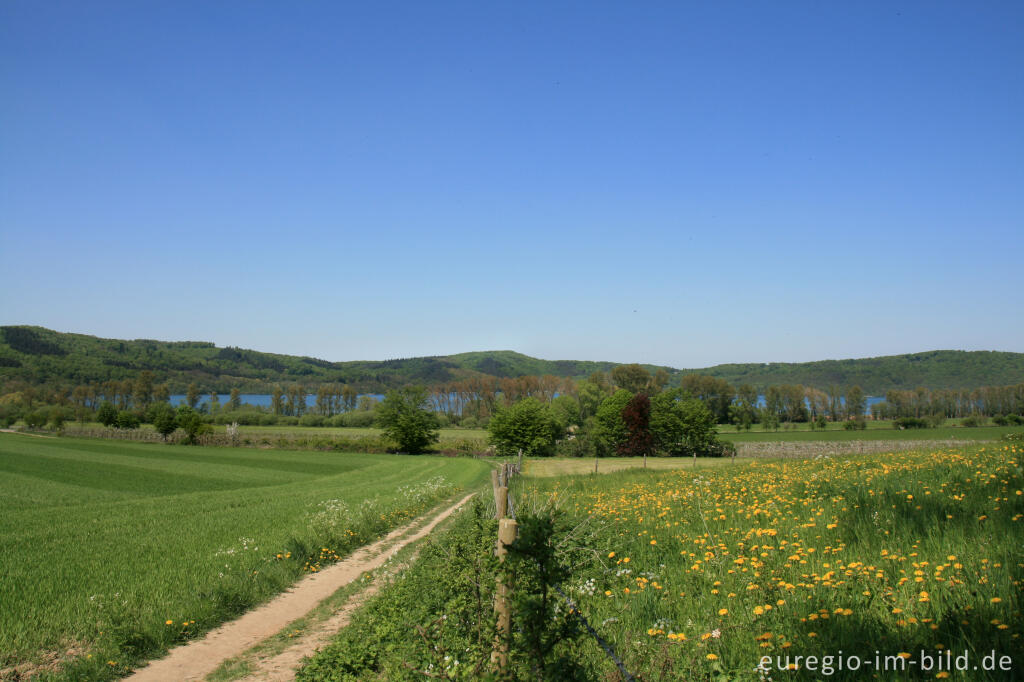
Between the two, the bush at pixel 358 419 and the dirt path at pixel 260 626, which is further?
the bush at pixel 358 419

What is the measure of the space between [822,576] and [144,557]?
13768 mm

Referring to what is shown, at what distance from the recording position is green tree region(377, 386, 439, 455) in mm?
68875

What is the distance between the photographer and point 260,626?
359 inches

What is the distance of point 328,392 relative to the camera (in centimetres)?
14362

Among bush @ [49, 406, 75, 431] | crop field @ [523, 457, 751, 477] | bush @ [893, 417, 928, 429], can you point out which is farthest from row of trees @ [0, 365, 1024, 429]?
crop field @ [523, 457, 751, 477]

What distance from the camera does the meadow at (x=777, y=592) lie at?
4.18m

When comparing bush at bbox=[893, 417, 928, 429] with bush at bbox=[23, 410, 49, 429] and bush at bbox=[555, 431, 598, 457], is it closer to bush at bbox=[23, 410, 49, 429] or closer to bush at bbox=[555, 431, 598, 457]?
bush at bbox=[555, 431, 598, 457]

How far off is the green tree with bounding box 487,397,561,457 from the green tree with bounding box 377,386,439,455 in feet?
26.3

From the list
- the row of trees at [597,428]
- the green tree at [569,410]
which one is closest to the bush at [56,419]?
the row of trees at [597,428]

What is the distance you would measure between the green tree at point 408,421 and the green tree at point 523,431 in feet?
26.3

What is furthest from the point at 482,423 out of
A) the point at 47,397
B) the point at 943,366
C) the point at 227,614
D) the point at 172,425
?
the point at 943,366

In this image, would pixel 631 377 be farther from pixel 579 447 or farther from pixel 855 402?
pixel 855 402

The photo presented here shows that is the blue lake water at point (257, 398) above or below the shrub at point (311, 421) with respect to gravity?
above

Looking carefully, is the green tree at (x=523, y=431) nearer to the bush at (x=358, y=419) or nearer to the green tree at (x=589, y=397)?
the green tree at (x=589, y=397)
